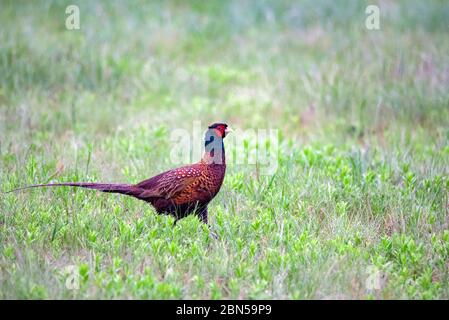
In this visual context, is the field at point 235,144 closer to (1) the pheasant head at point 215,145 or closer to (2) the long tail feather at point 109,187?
(2) the long tail feather at point 109,187

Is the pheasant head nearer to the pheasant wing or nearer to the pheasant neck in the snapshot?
the pheasant neck

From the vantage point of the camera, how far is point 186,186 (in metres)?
5.37

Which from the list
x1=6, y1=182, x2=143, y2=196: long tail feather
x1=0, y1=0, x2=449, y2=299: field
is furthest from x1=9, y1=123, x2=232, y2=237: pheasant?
x1=0, y1=0, x2=449, y2=299: field

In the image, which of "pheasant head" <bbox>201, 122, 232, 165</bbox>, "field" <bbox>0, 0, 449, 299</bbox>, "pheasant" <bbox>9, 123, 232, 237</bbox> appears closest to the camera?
"field" <bbox>0, 0, 449, 299</bbox>

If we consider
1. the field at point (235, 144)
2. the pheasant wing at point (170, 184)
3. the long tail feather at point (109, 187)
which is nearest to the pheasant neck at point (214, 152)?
the pheasant wing at point (170, 184)

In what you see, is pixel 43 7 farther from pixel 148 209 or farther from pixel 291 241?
pixel 291 241

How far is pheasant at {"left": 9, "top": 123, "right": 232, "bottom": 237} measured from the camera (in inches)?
212

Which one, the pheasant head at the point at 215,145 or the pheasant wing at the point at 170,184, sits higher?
the pheasant head at the point at 215,145

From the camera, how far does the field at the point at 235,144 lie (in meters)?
4.72

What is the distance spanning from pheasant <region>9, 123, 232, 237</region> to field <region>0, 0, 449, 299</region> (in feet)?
0.47

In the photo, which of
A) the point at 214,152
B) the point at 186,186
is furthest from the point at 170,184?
the point at 214,152

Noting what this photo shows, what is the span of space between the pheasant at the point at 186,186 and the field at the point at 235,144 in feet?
0.47

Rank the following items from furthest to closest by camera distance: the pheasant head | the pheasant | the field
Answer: the pheasant head
the pheasant
the field

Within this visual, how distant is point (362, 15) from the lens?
11695mm
